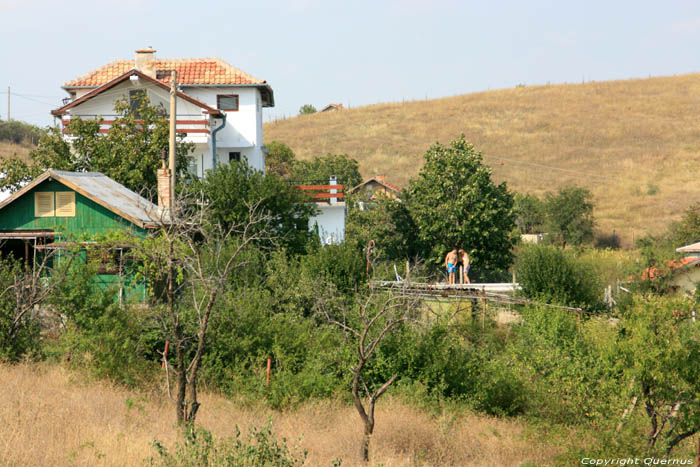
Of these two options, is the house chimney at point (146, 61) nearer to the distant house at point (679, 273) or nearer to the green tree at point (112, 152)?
the green tree at point (112, 152)

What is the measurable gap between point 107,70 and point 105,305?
27.4 metres

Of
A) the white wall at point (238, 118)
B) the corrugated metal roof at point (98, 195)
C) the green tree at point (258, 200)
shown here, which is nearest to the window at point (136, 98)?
the white wall at point (238, 118)

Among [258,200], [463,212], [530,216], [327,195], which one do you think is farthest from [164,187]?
[530,216]

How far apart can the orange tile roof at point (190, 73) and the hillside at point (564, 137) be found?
33.4 m

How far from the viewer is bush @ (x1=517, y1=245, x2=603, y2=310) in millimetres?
31203

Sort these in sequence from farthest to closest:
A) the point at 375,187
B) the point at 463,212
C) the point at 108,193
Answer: the point at 375,187
the point at 463,212
the point at 108,193

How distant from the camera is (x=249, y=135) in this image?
4225 centimetres

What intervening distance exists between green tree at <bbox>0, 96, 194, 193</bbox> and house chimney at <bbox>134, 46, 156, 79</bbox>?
620 cm

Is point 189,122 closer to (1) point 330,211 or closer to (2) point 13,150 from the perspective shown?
(1) point 330,211

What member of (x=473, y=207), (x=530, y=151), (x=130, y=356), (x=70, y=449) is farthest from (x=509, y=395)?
(x=530, y=151)

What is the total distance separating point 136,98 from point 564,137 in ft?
200

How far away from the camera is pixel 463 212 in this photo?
118 feet

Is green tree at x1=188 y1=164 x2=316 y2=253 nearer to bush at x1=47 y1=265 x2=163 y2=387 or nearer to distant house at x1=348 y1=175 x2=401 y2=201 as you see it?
bush at x1=47 y1=265 x2=163 y2=387

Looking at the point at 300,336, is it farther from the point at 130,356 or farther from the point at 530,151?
the point at 530,151
